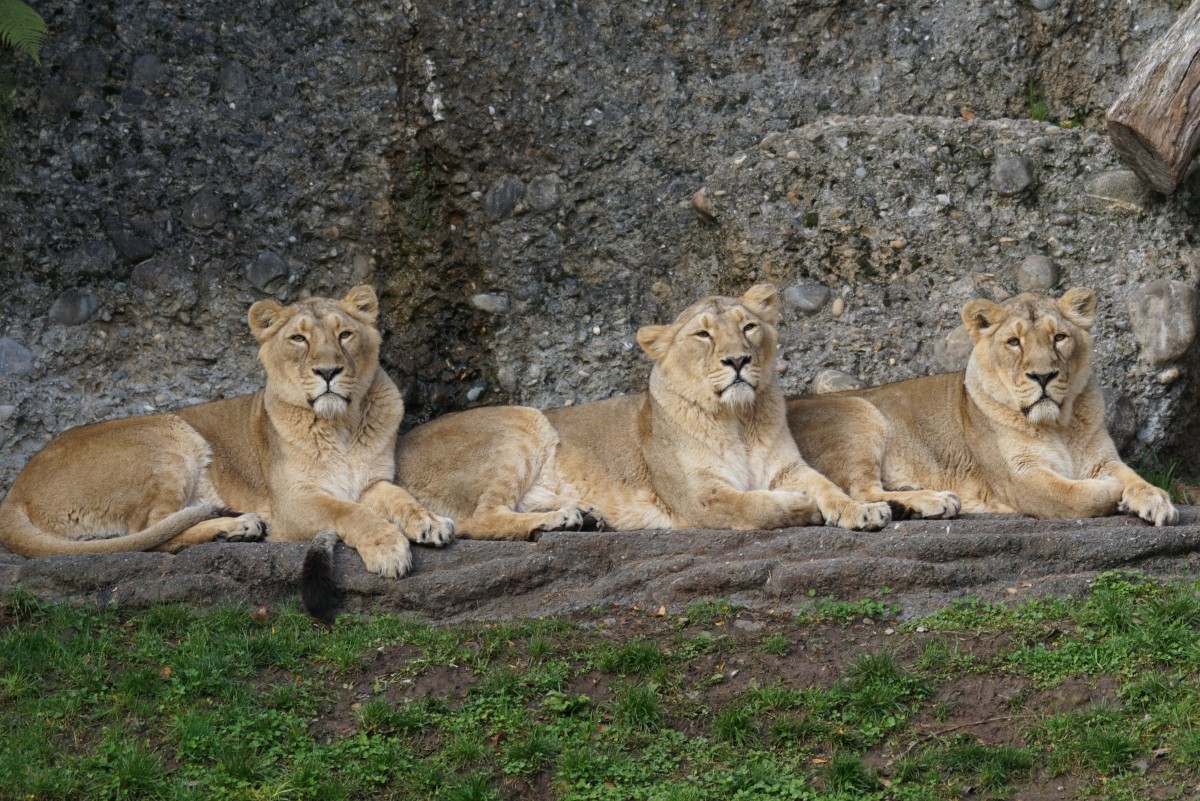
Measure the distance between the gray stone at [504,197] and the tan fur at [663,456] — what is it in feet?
5.52

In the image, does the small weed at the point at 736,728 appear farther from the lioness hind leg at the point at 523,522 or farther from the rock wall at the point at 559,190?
the rock wall at the point at 559,190

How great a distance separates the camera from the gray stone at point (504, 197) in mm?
9805

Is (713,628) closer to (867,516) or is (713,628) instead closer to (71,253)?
(867,516)

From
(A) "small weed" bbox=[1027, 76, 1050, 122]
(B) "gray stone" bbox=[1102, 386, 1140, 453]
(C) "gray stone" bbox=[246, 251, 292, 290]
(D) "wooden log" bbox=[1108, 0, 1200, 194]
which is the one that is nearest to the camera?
(D) "wooden log" bbox=[1108, 0, 1200, 194]

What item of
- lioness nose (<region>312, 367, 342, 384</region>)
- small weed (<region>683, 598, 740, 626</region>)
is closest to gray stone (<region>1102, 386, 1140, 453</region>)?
small weed (<region>683, 598, 740, 626</region>)

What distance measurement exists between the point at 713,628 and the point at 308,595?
1815 millimetres

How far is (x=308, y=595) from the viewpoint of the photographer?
6.87 meters

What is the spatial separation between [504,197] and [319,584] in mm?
3620

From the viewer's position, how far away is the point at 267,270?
954 centimetres

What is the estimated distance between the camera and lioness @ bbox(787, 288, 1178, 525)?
7.76 meters

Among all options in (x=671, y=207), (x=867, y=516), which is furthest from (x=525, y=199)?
(x=867, y=516)

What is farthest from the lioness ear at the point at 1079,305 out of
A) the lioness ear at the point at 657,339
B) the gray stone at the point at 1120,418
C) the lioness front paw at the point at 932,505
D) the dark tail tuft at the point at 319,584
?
the dark tail tuft at the point at 319,584

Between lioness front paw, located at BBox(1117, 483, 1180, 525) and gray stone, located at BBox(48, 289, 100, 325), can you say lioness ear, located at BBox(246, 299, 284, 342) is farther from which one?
lioness front paw, located at BBox(1117, 483, 1180, 525)

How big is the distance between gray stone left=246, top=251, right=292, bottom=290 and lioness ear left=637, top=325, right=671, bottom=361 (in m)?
2.55
